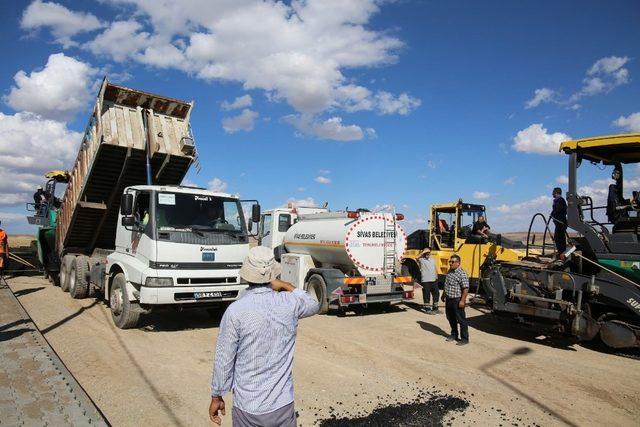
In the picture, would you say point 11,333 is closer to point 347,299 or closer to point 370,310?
point 347,299

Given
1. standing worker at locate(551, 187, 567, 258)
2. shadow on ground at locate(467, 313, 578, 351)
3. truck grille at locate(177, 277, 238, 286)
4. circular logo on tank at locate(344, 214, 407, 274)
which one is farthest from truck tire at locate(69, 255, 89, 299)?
standing worker at locate(551, 187, 567, 258)

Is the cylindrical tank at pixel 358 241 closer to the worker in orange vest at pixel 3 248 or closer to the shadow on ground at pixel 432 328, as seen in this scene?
the shadow on ground at pixel 432 328

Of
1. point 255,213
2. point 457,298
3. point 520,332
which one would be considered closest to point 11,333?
point 255,213

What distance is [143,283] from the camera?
24.6ft

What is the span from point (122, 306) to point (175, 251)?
157 centimetres

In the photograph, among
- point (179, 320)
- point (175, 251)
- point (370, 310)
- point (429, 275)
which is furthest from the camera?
point (370, 310)

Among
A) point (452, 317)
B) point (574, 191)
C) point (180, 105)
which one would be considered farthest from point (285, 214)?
point (574, 191)

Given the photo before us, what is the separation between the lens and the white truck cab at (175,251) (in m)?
7.59

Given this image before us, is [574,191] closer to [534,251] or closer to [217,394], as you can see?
[534,251]

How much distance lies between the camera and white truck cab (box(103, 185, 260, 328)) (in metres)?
7.59

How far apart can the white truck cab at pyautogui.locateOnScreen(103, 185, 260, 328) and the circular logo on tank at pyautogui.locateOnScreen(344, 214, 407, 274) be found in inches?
111

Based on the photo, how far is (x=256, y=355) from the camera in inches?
101

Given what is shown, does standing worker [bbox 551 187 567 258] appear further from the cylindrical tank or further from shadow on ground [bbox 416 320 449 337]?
the cylindrical tank

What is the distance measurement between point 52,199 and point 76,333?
23.2 ft
